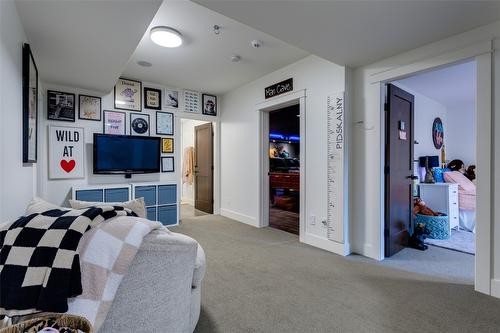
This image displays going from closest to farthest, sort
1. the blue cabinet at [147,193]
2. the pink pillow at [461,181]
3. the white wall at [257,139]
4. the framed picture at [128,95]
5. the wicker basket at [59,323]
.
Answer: the wicker basket at [59,323], the white wall at [257,139], the blue cabinet at [147,193], the framed picture at [128,95], the pink pillow at [461,181]

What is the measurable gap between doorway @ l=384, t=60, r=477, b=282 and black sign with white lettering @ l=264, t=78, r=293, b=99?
131 centimetres

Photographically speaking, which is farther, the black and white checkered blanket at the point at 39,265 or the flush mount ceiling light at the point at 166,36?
the flush mount ceiling light at the point at 166,36

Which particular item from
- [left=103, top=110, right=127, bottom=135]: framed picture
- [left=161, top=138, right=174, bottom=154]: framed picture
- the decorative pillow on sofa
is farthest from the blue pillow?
[left=103, top=110, right=127, bottom=135]: framed picture

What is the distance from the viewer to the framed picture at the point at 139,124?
167 inches

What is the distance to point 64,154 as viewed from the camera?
3672 mm

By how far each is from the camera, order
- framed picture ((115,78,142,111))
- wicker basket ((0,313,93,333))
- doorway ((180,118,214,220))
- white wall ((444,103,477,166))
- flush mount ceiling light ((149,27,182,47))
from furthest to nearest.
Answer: doorway ((180,118,214,220)), white wall ((444,103,477,166)), framed picture ((115,78,142,111)), flush mount ceiling light ((149,27,182,47)), wicker basket ((0,313,93,333))

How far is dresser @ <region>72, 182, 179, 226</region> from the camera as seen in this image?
3.60 m

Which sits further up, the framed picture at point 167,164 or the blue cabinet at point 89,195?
the framed picture at point 167,164

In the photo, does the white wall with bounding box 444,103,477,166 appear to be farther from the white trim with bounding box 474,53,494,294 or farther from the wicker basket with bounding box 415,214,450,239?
the white trim with bounding box 474,53,494,294

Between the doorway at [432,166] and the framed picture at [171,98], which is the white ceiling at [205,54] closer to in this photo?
the framed picture at [171,98]

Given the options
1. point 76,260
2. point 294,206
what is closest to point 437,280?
point 76,260

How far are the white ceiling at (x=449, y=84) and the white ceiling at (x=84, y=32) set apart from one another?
343cm

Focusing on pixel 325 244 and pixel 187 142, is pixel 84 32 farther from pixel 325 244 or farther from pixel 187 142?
pixel 187 142

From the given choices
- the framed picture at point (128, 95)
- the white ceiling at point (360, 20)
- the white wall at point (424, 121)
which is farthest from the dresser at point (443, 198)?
the framed picture at point (128, 95)
